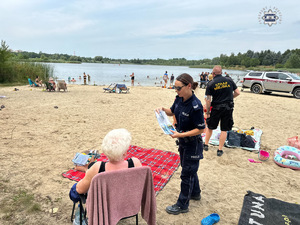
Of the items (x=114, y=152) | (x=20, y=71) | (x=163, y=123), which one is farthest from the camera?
(x=20, y=71)

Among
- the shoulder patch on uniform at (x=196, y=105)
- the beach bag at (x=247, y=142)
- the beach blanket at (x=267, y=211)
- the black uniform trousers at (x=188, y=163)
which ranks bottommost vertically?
the beach blanket at (x=267, y=211)

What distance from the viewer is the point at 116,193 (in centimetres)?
172

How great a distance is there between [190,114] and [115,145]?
3.66ft

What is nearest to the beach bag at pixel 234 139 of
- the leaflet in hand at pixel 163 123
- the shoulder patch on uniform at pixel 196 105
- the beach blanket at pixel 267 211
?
the beach blanket at pixel 267 211

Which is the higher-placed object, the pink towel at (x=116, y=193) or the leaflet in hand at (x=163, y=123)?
the leaflet in hand at (x=163, y=123)

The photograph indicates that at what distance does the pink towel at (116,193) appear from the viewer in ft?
5.29

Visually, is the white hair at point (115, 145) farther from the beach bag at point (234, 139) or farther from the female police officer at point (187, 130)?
the beach bag at point (234, 139)

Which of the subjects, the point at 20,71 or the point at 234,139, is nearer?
the point at 234,139

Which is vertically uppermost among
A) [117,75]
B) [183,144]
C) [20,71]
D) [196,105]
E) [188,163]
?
[20,71]

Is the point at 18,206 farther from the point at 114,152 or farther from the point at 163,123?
the point at 163,123

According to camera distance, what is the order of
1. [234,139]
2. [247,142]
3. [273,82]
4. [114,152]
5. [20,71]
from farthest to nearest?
[20,71] → [273,82] → [234,139] → [247,142] → [114,152]

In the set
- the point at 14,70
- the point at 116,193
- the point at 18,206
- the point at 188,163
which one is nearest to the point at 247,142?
the point at 188,163

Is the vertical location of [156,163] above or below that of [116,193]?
below

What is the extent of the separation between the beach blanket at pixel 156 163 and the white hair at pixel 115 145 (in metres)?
1.81
